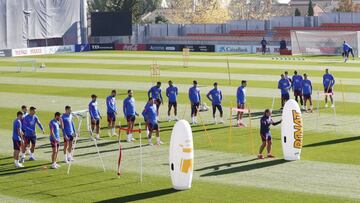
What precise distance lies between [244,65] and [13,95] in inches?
915

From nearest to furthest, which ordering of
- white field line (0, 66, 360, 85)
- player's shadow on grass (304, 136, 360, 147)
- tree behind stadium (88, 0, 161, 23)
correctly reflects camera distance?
player's shadow on grass (304, 136, 360, 147)
white field line (0, 66, 360, 85)
tree behind stadium (88, 0, 161, 23)

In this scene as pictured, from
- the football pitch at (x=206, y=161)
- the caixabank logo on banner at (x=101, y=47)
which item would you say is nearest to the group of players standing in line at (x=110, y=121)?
the football pitch at (x=206, y=161)

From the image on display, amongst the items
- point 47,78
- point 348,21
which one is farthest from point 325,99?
point 348,21

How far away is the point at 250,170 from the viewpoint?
2028 centimetres

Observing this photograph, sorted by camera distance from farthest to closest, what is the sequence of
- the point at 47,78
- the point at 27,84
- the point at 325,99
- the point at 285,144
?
the point at 47,78, the point at 27,84, the point at 325,99, the point at 285,144

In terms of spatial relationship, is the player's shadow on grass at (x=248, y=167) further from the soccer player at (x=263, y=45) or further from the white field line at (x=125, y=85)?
the soccer player at (x=263, y=45)

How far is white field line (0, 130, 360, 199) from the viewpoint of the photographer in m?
18.3

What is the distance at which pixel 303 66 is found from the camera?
55.4 meters

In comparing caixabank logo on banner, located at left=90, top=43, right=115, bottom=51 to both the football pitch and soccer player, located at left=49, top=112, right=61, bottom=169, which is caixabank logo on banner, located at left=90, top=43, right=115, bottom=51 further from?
soccer player, located at left=49, top=112, right=61, bottom=169

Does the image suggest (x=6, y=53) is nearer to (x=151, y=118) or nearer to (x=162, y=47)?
(x=162, y=47)

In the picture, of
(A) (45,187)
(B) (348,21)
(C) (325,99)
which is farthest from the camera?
(B) (348,21)

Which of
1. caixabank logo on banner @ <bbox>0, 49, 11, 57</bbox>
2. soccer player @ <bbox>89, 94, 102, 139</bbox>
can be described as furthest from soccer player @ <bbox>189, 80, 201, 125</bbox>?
caixabank logo on banner @ <bbox>0, 49, 11, 57</bbox>

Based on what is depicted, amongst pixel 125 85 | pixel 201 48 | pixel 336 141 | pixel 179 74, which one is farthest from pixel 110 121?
pixel 201 48

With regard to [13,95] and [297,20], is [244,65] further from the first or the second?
[297,20]
